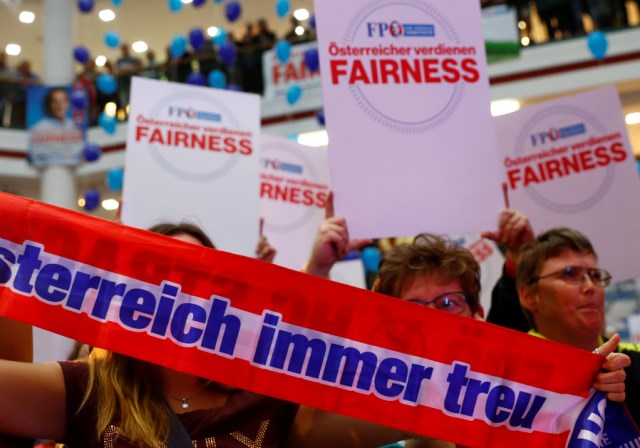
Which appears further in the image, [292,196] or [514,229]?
[292,196]

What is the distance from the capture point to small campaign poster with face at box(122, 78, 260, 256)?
3248mm

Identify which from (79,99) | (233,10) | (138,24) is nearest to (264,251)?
(233,10)

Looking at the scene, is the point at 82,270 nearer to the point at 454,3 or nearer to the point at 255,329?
the point at 255,329

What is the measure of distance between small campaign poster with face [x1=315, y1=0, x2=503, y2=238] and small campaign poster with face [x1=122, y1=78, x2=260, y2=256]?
0.91 m

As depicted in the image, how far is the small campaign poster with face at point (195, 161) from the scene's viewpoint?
3248mm

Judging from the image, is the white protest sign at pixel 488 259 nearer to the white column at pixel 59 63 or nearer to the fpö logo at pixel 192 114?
the fpö logo at pixel 192 114

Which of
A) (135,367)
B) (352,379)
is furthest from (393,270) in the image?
(135,367)

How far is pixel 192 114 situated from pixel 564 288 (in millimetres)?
1896

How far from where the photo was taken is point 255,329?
5.21 ft

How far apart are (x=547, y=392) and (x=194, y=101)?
7.74 feet

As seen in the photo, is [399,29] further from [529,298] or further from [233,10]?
[233,10]

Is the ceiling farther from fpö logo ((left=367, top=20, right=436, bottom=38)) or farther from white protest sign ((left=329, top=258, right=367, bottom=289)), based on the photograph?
fpö logo ((left=367, top=20, right=436, bottom=38))

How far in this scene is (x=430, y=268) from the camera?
1.82 meters

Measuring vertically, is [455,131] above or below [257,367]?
above
